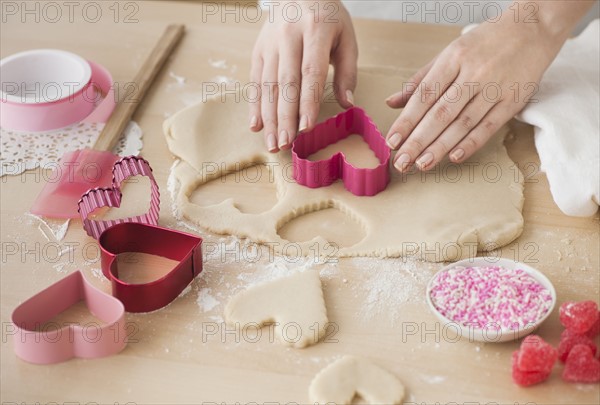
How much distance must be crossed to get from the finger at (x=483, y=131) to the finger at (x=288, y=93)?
0.95ft

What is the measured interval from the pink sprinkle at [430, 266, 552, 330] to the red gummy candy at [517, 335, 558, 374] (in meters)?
0.05

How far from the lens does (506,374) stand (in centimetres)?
113

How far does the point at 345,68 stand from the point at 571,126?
43 centimetres

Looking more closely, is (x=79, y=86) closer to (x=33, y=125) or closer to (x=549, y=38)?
(x=33, y=125)

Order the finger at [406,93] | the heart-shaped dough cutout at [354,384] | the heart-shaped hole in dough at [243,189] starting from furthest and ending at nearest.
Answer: the finger at [406,93]
the heart-shaped hole in dough at [243,189]
the heart-shaped dough cutout at [354,384]

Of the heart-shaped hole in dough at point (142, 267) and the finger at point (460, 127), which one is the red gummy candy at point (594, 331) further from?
the heart-shaped hole in dough at point (142, 267)

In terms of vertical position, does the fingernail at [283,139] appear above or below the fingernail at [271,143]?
above

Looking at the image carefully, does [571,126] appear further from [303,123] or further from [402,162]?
[303,123]

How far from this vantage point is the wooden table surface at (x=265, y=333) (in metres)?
1.10

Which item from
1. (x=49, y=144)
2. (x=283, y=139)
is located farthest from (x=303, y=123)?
(x=49, y=144)

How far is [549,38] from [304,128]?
49 cm

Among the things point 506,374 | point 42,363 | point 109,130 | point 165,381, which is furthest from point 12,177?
point 506,374

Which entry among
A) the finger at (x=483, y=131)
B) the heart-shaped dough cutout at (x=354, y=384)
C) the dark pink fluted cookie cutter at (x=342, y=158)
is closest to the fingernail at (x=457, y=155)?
the finger at (x=483, y=131)

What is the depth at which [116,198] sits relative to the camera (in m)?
1.35
